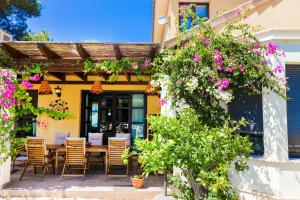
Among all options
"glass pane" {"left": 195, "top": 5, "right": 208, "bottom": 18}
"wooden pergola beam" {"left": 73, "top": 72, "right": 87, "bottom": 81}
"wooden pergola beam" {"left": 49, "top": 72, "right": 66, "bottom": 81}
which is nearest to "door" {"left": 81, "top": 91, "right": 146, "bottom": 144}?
"wooden pergola beam" {"left": 73, "top": 72, "right": 87, "bottom": 81}

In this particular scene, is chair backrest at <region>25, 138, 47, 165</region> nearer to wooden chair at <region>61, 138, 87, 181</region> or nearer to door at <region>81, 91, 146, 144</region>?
wooden chair at <region>61, 138, 87, 181</region>

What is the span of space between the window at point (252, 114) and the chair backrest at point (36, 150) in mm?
4633

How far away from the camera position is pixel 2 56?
6.89 metres

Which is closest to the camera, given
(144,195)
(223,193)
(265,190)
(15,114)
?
(223,193)

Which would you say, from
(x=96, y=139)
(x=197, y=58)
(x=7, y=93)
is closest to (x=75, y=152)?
(x=7, y=93)

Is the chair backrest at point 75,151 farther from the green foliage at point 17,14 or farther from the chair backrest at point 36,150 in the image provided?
the green foliage at point 17,14

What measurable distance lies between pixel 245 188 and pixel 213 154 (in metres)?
1.91

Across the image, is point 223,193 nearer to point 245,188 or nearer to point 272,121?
point 245,188

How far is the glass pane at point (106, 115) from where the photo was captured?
11.5m

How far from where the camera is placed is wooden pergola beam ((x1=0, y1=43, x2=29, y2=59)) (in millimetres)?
6500

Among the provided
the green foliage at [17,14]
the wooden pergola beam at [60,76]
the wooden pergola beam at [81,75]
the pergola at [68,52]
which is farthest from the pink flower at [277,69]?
the green foliage at [17,14]

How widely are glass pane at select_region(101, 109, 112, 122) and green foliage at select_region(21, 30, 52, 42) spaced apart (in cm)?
1317

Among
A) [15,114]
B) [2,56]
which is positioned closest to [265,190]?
[15,114]

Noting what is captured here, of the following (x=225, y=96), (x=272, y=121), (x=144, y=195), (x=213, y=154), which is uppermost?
(x=225, y=96)
